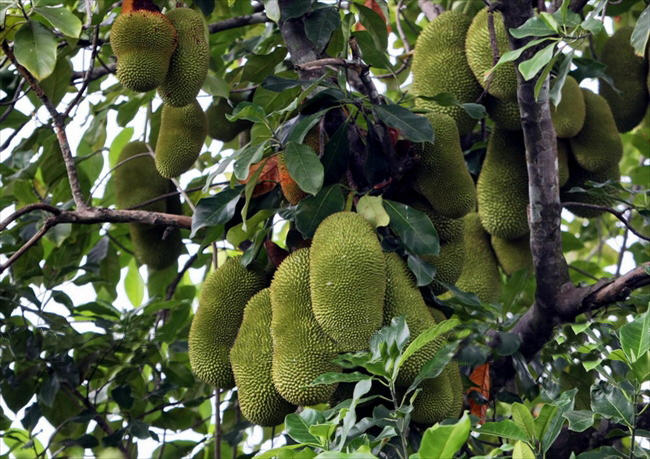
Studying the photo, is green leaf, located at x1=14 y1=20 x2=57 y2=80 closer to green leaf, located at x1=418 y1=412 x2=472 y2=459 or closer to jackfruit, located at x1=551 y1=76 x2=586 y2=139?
jackfruit, located at x1=551 y1=76 x2=586 y2=139

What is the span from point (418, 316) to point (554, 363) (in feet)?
2.33

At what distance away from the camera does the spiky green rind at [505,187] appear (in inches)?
87.5

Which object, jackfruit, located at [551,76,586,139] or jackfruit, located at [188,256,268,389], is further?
jackfruit, located at [551,76,586,139]

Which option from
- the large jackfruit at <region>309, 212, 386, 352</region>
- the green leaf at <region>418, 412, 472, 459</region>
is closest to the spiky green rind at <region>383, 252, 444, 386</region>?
the large jackfruit at <region>309, 212, 386, 352</region>

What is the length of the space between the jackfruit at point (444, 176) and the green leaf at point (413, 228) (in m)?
0.07

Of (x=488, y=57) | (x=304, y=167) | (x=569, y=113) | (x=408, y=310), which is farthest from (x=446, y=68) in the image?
(x=408, y=310)

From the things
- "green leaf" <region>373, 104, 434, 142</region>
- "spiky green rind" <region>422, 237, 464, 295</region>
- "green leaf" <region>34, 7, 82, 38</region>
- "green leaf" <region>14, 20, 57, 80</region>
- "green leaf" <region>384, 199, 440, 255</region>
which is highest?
"green leaf" <region>34, 7, 82, 38</region>

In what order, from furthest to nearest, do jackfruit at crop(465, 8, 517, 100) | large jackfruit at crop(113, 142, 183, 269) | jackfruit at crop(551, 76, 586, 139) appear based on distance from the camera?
large jackfruit at crop(113, 142, 183, 269), jackfruit at crop(551, 76, 586, 139), jackfruit at crop(465, 8, 517, 100)

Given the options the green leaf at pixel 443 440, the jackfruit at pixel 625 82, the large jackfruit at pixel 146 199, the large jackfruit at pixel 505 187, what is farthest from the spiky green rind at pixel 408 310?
the jackfruit at pixel 625 82

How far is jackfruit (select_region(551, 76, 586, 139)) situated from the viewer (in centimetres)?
215

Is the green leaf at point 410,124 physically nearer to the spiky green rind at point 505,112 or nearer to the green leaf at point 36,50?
the spiky green rind at point 505,112

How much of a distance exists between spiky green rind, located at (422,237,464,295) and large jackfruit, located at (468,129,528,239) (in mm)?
384

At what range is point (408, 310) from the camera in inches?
61.6

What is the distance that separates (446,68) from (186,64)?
604 mm
